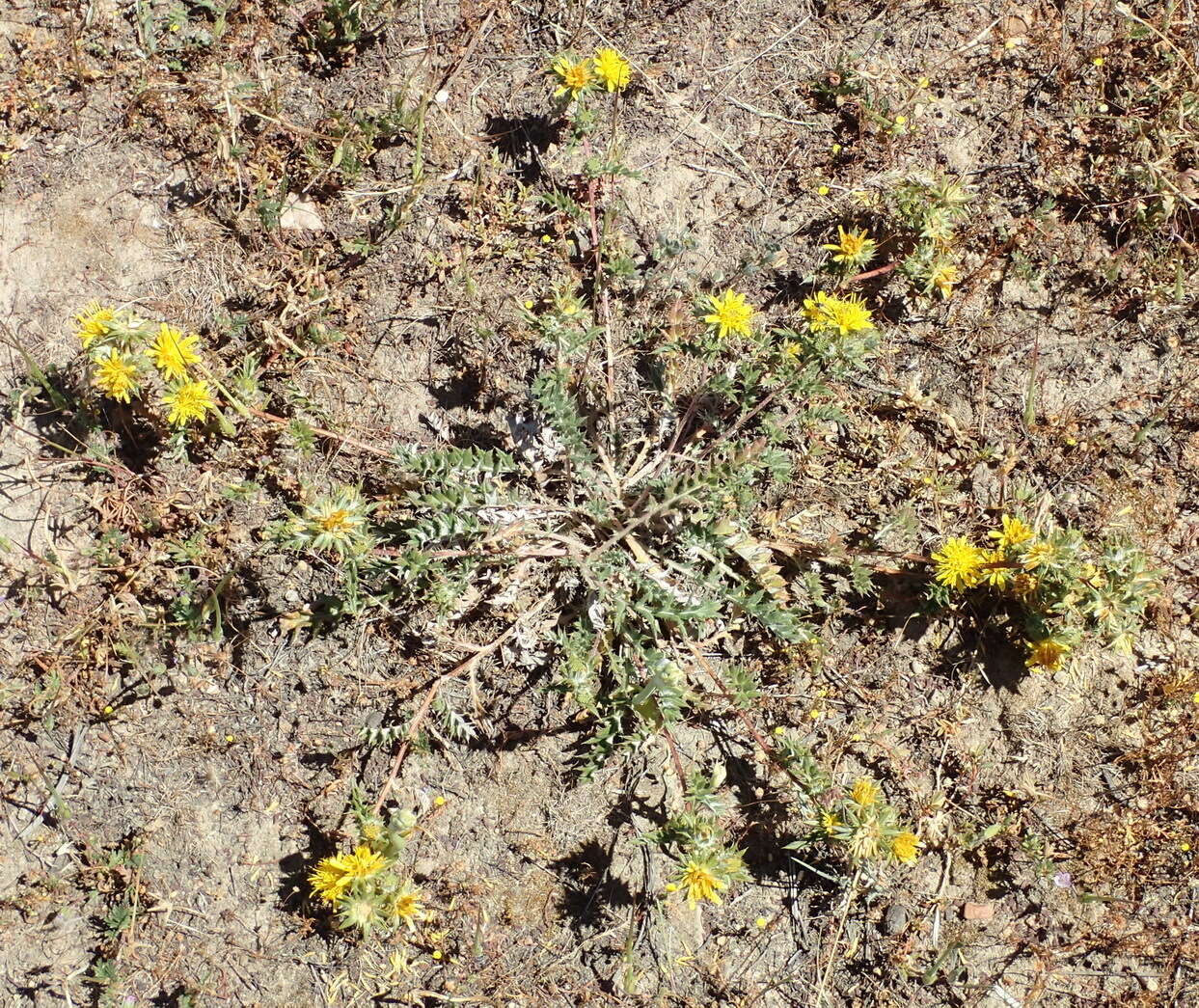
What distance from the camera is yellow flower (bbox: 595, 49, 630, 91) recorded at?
377 centimetres

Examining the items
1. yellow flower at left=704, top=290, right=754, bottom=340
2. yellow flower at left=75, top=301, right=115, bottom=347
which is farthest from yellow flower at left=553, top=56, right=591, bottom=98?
yellow flower at left=75, top=301, right=115, bottom=347

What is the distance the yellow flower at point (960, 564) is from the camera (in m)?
3.75

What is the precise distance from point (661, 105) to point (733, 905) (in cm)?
366

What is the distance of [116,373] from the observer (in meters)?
3.60

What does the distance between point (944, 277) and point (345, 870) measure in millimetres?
3544

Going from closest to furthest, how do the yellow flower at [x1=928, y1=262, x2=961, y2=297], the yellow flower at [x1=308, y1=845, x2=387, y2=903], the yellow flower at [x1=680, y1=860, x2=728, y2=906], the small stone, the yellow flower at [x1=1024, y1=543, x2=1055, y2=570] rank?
the yellow flower at [x1=680, y1=860, x2=728, y2=906]
the yellow flower at [x1=308, y1=845, x2=387, y2=903]
the yellow flower at [x1=1024, y1=543, x2=1055, y2=570]
the small stone
the yellow flower at [x1=928, y1=262, x2=961, y2=297]

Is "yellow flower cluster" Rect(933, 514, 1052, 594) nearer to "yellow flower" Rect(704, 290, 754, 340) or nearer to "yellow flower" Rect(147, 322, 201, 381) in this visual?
"yellow flower" Rect(704, 290, 754, 340)

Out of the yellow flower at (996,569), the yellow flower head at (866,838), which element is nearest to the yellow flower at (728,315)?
the yellow flower at (996,569)

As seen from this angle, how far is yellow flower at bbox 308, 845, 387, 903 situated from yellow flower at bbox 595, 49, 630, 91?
128 inches

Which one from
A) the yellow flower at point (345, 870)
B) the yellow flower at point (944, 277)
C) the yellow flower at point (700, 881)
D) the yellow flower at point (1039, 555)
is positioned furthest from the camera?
the yellow flower at point (944, 277)

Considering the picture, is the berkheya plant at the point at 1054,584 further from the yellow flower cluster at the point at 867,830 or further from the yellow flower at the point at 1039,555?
the yellow flower cluster at the point at 867,830

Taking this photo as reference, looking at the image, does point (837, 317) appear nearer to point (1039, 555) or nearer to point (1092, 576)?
point (1039, 555)

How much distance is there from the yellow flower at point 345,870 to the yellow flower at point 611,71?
10.7 ft

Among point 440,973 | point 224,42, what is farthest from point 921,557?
point 224,42
